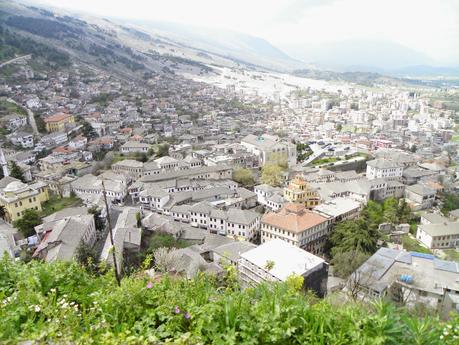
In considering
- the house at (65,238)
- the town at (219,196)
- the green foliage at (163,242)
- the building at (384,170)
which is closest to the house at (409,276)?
the town at (219,196)

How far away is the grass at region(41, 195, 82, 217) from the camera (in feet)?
66.9

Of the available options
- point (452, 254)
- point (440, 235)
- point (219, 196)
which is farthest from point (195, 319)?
point (452, 254)

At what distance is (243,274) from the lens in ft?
39.4

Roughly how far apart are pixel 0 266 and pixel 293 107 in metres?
73.7

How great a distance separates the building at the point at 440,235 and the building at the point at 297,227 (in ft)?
20.6

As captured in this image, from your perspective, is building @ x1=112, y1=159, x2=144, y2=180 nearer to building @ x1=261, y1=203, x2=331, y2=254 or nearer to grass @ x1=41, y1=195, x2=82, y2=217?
grass @ x1=41, y1=195, x2=82, y2=217

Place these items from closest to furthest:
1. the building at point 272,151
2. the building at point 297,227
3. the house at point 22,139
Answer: the building at point 297,227 → the house at point 22,139 → the building at point 272,151

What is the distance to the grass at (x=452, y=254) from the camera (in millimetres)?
19470

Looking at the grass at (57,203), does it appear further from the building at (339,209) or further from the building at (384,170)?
the building at (384,170)

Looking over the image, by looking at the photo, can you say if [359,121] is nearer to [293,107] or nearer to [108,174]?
[293,107]

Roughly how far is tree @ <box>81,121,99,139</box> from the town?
0.15 meters

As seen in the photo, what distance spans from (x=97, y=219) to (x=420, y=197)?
2309 centimetres

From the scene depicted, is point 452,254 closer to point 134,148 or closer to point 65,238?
point 65,238

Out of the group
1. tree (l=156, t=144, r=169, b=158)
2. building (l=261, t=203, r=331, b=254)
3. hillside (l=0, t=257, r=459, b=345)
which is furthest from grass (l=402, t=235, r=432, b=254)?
Answer: tree (l=156, t=144, r=169, b=158)
